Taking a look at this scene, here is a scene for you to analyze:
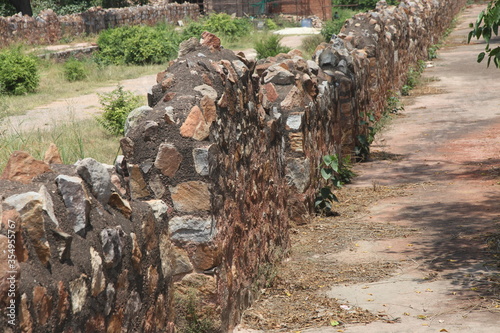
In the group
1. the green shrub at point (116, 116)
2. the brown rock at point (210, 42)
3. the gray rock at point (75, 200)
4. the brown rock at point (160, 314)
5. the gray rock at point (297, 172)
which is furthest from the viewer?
the green shrub at point (116, 116)

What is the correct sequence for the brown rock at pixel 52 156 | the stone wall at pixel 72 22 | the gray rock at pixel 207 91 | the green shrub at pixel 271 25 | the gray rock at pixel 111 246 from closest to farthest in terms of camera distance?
1. the gray rock at pixel 111 246
2. the brown rock at pixel 52 156
3. the gray rock at pixel 207 91
4. the stone wall at pixel 72 22
5. the green shrub at pixel 271 25

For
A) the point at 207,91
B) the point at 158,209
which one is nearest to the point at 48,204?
the point at 158,209

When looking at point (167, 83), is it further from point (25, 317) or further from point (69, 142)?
point (69, 142)

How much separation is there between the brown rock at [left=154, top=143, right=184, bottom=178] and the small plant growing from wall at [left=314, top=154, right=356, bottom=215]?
10.6 feet

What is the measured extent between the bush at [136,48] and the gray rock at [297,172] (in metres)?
13.0

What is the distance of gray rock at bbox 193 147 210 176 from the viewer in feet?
12.6

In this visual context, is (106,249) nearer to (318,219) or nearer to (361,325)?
(361,325)

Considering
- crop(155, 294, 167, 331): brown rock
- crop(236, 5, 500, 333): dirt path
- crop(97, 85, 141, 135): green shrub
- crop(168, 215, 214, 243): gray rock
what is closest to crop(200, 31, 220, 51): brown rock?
crop(168, 215, 214, 243): gray rock

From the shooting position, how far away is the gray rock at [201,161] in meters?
3.83

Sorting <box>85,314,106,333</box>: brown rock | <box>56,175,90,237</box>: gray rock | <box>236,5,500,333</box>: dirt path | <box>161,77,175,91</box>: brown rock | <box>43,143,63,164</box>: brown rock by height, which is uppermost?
<box>161,77,175,91</box>: brown rock

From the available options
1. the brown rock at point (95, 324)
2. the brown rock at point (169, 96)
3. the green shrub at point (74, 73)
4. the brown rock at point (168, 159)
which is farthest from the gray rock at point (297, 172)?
the green shrub at point (74, 73)

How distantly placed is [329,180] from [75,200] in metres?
5.44

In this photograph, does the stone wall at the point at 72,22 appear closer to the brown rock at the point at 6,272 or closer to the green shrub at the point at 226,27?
the green shrub at the point at 226,27

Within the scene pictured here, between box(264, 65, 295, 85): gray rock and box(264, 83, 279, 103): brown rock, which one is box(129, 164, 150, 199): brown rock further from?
box(264, 65, 295, 85): gray rock
